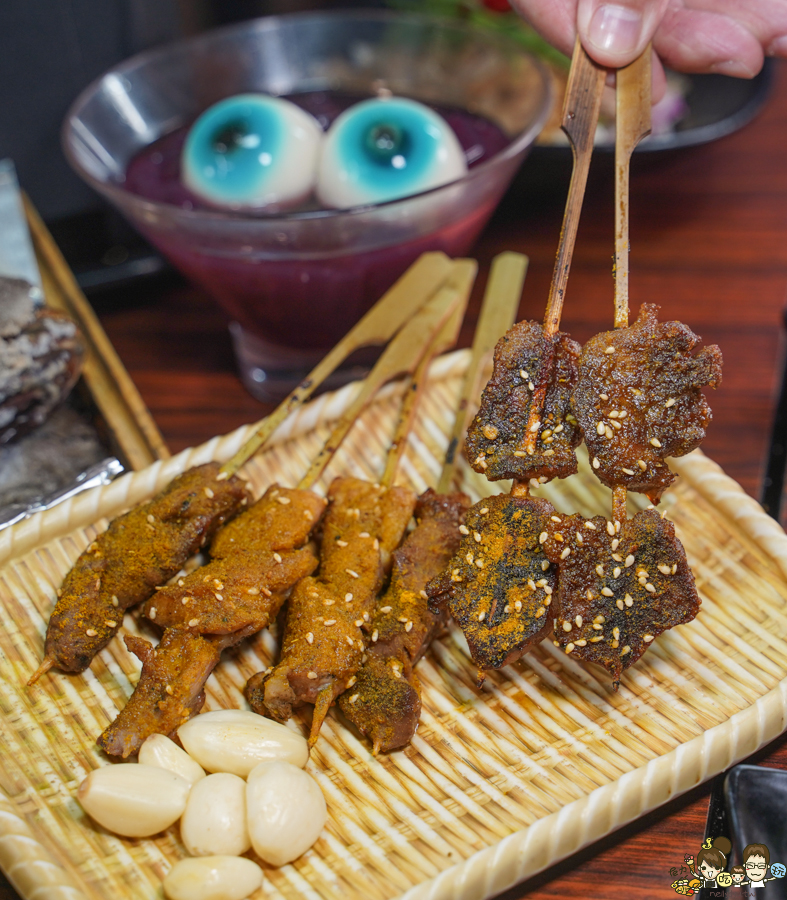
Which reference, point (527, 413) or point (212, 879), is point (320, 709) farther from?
point (527, 413)

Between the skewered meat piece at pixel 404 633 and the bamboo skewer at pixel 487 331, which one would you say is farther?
the bamboo skewer at pixel 487 331

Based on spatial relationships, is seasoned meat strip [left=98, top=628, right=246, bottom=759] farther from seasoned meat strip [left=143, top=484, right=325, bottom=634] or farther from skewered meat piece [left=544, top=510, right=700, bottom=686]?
skewered meat piece [left=544, top=510, right=700, bottom=686]

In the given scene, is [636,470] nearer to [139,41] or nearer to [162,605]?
[162,605]

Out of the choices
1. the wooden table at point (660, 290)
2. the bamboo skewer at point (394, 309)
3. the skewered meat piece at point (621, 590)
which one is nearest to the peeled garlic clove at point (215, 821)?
the skewered meat piece at point (621, 590)

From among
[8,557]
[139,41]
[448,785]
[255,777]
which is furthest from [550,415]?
[139,41]

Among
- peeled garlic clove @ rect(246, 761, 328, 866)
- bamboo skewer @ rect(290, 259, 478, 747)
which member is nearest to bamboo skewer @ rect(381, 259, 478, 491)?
bamboo skewer @ rect(290, 259, 478, 747)

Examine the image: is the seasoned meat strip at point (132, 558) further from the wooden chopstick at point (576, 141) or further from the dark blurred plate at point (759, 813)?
the dark blurred plate at point (759, 813)

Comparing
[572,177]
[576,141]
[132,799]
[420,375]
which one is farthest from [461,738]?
[576,141]
